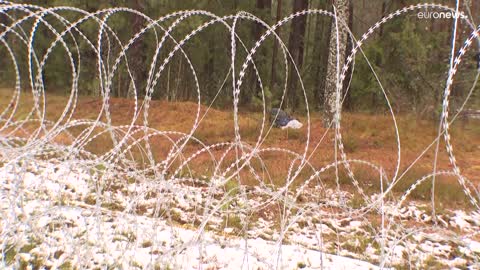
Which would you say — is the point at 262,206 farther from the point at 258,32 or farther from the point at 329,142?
the point at 258,32

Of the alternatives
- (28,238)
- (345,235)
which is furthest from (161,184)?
(345,235)

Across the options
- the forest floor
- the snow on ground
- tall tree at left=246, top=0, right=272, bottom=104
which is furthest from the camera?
tall tree at left=246, top=0, right=272, bottom=104

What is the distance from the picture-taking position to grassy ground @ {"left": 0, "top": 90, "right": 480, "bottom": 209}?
784 centimetres

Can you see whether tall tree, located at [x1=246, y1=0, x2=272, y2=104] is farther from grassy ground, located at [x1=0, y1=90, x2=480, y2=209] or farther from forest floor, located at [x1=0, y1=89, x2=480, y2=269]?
forest floor, located at [x1=0, y1=89, x2=480, y2=269]

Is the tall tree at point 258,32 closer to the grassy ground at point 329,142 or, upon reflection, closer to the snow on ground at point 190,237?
the grassy ground at point 329,142

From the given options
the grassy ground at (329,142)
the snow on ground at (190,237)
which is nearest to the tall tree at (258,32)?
the grassy ground at (329,142)

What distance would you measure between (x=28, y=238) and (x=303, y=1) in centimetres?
1694

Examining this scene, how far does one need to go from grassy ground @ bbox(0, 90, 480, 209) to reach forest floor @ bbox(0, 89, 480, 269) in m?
0.03

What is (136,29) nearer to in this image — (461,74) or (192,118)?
(192,118)

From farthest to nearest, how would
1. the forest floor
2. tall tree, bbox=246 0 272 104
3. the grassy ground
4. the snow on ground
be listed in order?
tall tree, bbox=246 0 272 104
the grassy ground
the snow on ground
the forest floor

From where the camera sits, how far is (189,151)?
973 cm

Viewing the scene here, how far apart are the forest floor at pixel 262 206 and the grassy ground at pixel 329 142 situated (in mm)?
28

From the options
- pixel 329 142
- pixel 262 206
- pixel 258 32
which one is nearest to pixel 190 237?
pixel 262 206

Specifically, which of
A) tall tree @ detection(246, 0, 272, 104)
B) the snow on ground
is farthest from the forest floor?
tall tree @ detection(246, 0, 272, 104)
